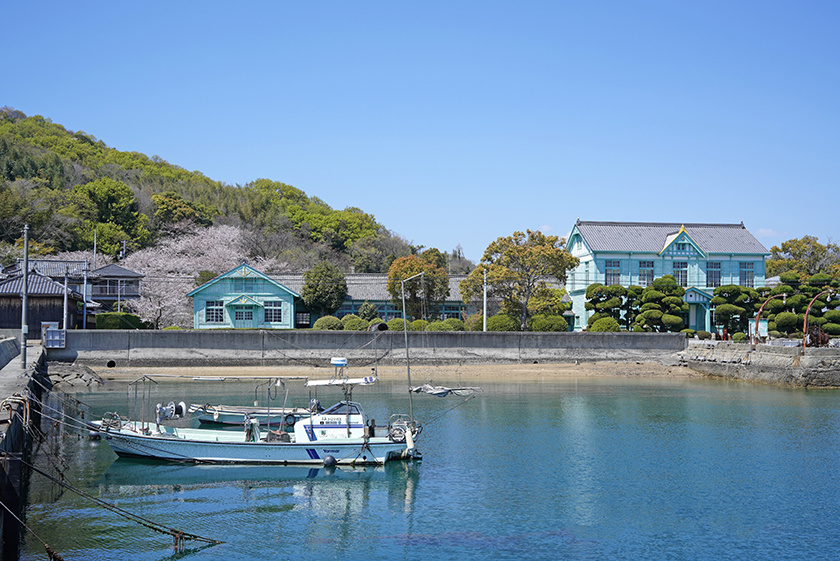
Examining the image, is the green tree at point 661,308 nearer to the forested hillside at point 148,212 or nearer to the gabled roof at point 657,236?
the gabled roof at point 657,236

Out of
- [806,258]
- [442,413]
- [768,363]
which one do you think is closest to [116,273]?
[442,413]

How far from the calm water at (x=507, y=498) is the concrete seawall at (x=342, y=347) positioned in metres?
18.1

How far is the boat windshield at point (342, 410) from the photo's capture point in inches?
1016

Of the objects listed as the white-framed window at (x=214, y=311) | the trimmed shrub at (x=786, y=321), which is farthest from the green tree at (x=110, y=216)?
the trimmed shrub at (x=786, y=321)

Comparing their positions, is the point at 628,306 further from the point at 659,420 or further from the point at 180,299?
the point at 180,299

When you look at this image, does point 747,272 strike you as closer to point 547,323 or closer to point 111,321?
point 547,323

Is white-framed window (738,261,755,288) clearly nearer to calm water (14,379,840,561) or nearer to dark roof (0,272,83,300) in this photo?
calm water (14,379,840,561)

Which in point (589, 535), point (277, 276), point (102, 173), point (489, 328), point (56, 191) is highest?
point (102, 173)

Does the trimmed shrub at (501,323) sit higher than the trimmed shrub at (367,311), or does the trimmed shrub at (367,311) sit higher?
the trimmed shrub at (367,311)

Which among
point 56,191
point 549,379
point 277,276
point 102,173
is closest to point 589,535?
point 549,379

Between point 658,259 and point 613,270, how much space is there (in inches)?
178

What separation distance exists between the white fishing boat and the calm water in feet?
1.61

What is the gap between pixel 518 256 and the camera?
193 feet

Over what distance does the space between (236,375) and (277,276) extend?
22251mm
